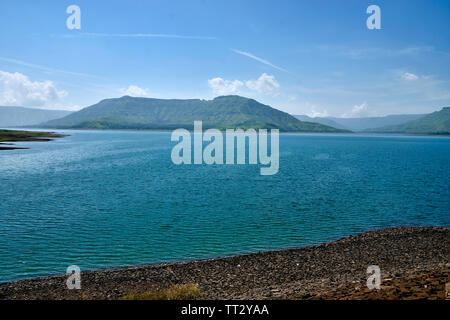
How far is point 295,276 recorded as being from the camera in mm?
22859

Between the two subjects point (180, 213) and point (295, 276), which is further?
point (180, 213)

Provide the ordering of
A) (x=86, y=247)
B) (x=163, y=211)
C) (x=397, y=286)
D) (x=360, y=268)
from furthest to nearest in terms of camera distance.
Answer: (x=163, y=211), (x=86, y=247), (x=360, y=268), (x=397, y=286)

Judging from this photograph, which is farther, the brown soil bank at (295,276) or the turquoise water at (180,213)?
the turquoise water at (180,213)

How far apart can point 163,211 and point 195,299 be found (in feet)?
88.2

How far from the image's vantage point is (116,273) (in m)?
24.2

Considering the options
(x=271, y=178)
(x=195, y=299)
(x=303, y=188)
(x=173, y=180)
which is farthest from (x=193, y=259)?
(x=271, y=178)

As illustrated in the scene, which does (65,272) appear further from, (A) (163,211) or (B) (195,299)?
(A) (163,211)

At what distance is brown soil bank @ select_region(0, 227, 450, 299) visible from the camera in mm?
17609

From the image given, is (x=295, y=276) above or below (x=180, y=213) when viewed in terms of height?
below

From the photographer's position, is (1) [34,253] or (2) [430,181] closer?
(1) [34,253]

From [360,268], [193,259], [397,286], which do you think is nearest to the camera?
[397,286]

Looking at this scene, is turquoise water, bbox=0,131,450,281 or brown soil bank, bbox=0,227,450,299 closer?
brown soil bank, bbox=0,227,450,299

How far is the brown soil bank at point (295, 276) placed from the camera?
17.6 meters
